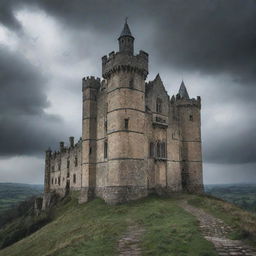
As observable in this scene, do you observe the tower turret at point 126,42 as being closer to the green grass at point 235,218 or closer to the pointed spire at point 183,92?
the pointed spire at point 183,92

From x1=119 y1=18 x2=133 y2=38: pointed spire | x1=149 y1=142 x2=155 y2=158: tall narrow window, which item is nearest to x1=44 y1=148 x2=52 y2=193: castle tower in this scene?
x1=149 y1=142 x2=155 y2=158: tall narrow window

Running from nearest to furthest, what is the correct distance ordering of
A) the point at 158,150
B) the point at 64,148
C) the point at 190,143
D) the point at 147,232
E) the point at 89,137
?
the point at 147,232, the point at 158,150, the point at 89,137, the point at 190,143, the point at 64,148

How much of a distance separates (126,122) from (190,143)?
38.7 feet

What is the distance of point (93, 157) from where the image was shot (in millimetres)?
36656

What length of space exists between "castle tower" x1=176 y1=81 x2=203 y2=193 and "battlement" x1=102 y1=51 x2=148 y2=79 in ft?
28.5

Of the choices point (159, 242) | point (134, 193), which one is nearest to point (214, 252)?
point (159, 242)

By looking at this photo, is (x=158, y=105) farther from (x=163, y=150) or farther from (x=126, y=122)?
(x=126, y=122)

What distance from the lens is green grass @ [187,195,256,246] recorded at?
1546 cm

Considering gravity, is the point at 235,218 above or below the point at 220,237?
above

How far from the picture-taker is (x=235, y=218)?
66.0 feet

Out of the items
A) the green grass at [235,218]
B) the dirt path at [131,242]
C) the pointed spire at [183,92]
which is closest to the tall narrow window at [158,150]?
the green grass at [235,218]

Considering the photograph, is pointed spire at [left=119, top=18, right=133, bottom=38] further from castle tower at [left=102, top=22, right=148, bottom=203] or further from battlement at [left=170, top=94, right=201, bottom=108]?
battlement at [left=170, top=94, right=201, bottom=108]

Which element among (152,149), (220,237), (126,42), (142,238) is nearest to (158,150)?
(152,149)

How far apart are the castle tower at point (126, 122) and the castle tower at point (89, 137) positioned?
4542 mm
